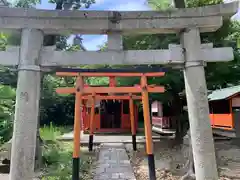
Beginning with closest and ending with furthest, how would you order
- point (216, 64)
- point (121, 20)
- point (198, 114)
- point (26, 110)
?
point (26, 110) < point (198, 114) < point (121, 20) < point (216, 64)

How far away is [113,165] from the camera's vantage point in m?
Answer: 8.41

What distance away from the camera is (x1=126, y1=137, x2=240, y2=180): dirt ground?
293 inches

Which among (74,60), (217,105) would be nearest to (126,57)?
(74,60)

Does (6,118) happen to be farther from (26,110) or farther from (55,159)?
(26,110)

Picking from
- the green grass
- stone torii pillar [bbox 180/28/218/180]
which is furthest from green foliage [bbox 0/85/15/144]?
stone torii pillar [bbox 180/28/218/180]

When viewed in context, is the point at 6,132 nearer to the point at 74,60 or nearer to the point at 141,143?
the point at 74,60

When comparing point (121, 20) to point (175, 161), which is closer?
point (121, 20)

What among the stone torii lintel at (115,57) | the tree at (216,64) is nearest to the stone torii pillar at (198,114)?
the stone torii lintel at (115,57)

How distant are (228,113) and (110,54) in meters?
13.7

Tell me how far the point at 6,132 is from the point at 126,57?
6.17 metres

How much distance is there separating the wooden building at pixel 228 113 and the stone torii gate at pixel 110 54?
1062cm

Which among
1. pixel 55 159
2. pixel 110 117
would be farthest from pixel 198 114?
pixel 110 117

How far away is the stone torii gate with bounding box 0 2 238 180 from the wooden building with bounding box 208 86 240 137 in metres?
10.6

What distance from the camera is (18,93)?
4469mm
